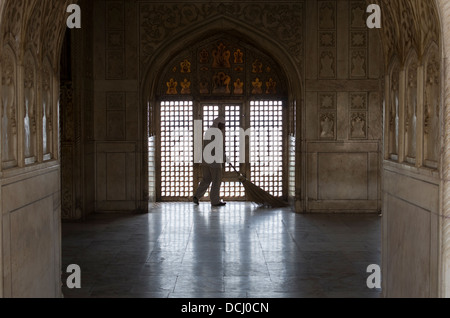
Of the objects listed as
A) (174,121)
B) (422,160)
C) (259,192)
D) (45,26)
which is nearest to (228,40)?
(174,121)

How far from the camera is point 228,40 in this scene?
43.8 feet

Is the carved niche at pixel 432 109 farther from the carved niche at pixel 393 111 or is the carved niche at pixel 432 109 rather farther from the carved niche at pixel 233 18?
the carved niche at pixel 233 18

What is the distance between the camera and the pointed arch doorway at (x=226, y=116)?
13.5 metres

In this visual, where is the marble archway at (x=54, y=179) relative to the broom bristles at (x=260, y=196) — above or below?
above

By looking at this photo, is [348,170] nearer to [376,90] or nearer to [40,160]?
[376,90]

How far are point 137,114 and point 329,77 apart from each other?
12.7 feet

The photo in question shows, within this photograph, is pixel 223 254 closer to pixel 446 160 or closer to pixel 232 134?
pixel 446 160

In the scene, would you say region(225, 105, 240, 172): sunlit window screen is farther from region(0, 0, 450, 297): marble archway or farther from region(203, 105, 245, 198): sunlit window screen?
region(0, 0, 450, 297): marble archway

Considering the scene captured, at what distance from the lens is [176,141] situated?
13688 millimetres

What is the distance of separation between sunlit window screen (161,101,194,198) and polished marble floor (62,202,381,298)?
170 centimetres

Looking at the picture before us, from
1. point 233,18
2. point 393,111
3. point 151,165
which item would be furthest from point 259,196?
point 393,111

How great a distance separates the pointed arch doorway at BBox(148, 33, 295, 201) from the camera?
13.5 meters

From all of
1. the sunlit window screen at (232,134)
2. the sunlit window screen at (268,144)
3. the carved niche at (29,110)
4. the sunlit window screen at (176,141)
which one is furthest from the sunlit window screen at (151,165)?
the carved niche at (29,110)
